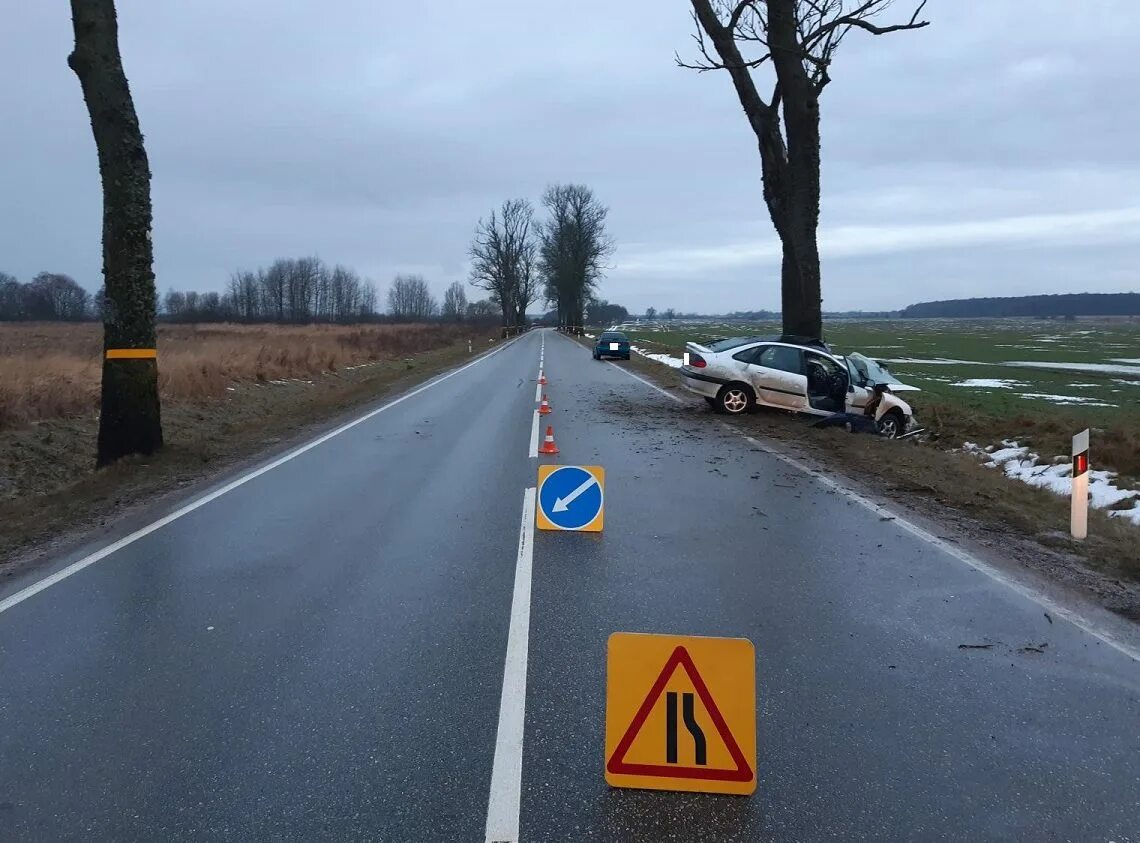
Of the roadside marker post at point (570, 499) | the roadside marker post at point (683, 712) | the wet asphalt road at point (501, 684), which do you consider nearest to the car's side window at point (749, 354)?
the wet asphalt road at point (501, 684)

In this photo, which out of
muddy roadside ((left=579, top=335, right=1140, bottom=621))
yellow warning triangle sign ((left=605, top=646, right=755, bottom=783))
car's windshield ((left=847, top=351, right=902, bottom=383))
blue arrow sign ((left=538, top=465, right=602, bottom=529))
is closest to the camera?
yellow warning triangle sign ((left=605, top=646, right=755, bottom=783))

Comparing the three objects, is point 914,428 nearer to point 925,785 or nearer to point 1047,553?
point 1047,553

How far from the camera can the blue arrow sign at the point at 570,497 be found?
7.81 metres

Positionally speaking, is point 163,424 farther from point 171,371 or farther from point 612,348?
point 612,348

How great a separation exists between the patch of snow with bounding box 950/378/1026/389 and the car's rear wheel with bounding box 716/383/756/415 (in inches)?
576

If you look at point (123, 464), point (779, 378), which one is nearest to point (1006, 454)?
point (779, 378)

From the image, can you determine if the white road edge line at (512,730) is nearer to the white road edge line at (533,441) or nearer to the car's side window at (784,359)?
the white road edge line at (533,441)

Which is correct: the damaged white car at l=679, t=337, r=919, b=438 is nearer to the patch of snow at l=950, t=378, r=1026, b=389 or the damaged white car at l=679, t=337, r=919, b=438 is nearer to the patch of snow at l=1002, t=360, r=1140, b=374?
the patch of snow at l=950, t=378, r=1026, b=389

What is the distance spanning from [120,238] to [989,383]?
27.6 meters

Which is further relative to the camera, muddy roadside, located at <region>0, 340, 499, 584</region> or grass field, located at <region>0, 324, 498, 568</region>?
grass field, located at <region>0, 324, 498, 568</region>

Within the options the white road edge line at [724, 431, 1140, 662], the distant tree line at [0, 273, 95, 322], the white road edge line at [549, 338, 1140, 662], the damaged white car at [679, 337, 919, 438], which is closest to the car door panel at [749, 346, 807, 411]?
the damaged white car at [679, 337, 919, 438]

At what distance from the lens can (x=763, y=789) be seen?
361cm

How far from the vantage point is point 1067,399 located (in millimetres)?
23969

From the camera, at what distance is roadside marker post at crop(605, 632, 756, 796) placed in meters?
3.58
